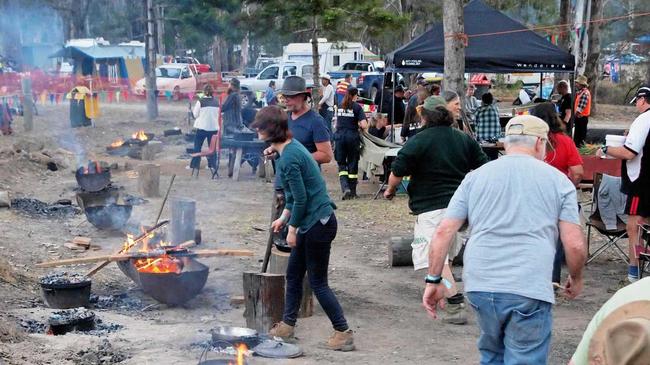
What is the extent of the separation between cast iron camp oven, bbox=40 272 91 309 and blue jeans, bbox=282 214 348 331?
2.23 meters

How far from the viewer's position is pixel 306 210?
634 centimetres

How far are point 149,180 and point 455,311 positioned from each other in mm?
8407

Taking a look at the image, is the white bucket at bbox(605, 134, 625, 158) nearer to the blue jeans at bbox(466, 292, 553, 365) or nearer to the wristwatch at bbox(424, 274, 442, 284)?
the wristwatch at bbox(424, 274, 442, 284)

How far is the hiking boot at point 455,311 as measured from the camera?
7.33m

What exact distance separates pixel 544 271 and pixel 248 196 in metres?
11.2

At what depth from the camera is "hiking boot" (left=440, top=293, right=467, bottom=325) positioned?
733cm

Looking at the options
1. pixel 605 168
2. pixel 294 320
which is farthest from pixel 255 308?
pixel 605 168

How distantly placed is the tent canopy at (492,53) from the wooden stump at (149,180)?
4.54 m

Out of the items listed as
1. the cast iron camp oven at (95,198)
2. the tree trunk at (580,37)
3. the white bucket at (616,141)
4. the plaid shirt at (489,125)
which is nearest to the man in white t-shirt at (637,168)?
the white bucket at (616,141)

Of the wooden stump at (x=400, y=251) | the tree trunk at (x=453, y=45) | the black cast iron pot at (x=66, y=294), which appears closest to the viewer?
the black cast iron pot at (x=66, y=294)

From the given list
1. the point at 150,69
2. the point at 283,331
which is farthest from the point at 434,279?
the point at 150,69

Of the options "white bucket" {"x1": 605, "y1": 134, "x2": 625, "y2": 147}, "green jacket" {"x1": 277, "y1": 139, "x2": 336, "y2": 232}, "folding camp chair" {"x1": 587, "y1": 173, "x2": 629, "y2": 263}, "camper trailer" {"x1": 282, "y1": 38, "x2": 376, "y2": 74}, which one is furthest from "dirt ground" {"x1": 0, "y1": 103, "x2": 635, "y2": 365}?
"camper trailer" {"x1": 282, "y1": 38, "x2": 376, "y2": 74}

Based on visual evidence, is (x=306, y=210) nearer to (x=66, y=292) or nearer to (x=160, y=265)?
(x=160, y=265)

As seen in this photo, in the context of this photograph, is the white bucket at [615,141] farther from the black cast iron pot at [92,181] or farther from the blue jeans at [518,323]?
the black cast iron pot at [92,181]
